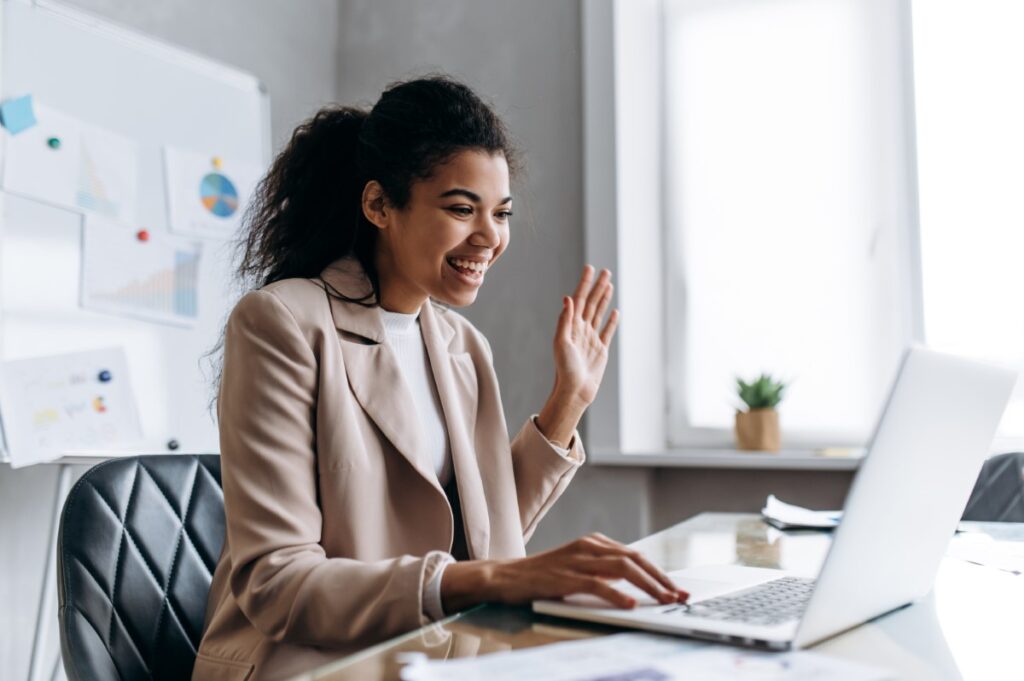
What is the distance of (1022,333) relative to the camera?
2.21 m

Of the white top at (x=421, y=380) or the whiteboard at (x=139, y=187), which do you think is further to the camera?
the whiteboard at (x=139, y=187)

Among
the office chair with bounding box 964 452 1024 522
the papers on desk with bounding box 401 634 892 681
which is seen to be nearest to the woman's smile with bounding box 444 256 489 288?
the papers on desk with bounding box 401 634 892 681

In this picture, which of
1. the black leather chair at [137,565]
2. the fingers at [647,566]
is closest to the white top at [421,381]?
the black leather chair at [137,565]

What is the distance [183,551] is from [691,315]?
5.49 ft

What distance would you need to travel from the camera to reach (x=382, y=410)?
112 cm

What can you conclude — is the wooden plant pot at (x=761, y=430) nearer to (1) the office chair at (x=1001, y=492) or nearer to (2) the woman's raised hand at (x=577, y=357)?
(1) the office chair at (x=1001, y=492)

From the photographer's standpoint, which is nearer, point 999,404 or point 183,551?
point 999,404

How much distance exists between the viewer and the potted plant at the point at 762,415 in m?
2.29

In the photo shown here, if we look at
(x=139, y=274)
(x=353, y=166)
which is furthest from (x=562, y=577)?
(x=139, y=274)

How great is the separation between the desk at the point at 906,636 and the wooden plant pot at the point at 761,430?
3.92ft

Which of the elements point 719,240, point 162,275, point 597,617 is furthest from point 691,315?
point 597,617

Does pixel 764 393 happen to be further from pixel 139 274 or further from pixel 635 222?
pixel 139 274

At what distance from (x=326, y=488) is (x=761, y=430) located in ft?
4.94

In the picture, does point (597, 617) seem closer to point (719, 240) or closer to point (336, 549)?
point (336, 549)
